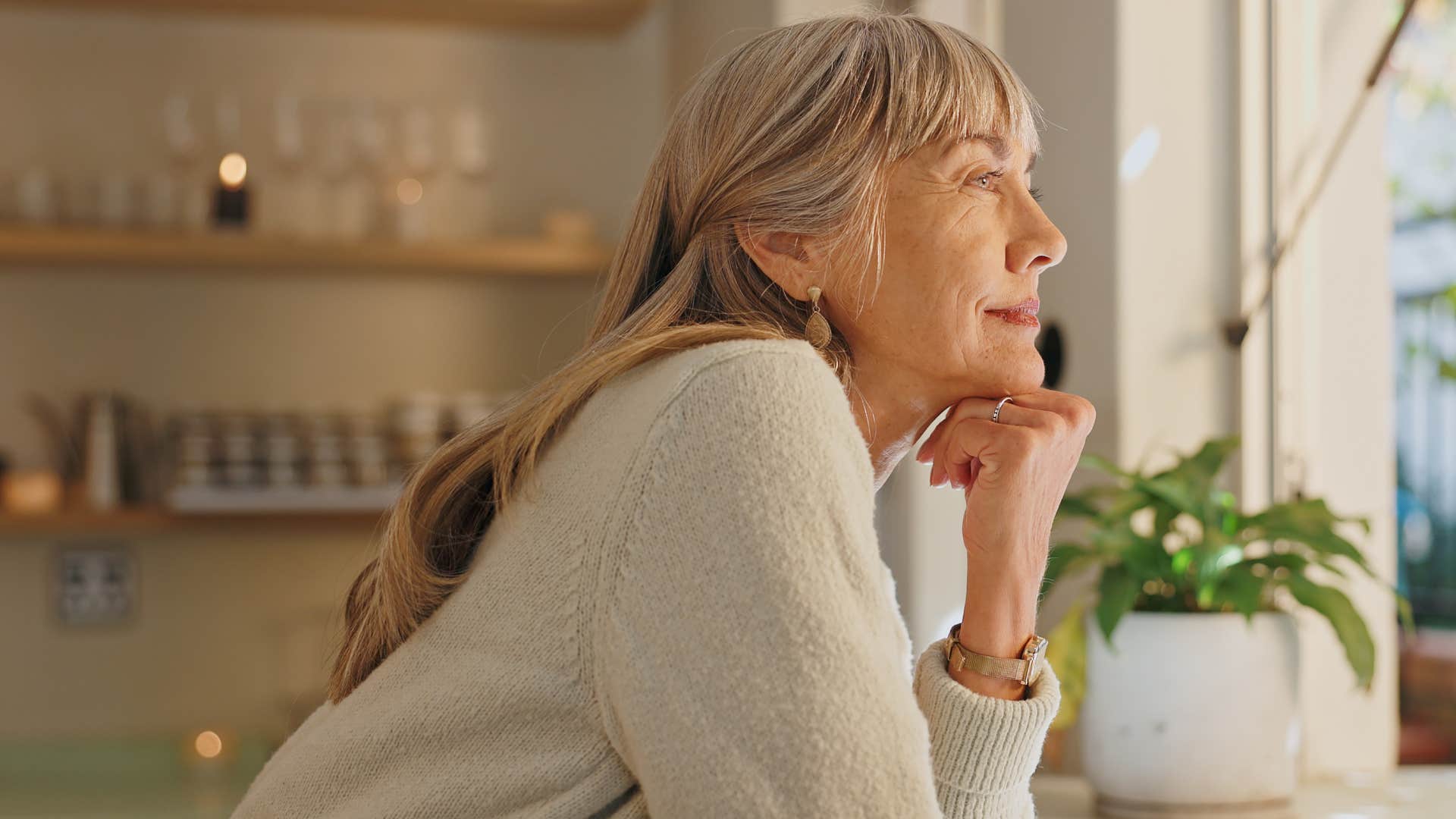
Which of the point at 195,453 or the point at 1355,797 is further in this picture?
the point at 195,453

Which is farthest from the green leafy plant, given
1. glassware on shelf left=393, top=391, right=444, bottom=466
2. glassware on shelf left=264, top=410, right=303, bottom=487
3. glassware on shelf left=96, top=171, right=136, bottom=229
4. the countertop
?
glassware on shelf left=96, top=171, right=136, bottom=229

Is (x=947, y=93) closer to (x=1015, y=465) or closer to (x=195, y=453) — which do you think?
(x=1015, y=465)

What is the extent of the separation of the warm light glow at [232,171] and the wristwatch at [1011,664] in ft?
7.07

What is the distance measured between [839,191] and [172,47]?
2.36 metres

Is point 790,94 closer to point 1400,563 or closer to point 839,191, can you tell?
point 839,191

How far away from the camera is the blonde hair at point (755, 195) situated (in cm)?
87

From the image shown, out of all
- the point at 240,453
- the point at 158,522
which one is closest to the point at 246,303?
the point at 240,453

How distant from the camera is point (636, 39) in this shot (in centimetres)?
306

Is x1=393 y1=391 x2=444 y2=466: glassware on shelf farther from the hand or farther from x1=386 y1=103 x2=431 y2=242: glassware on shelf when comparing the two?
the hand

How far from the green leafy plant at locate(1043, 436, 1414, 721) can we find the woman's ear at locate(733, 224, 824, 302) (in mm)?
513

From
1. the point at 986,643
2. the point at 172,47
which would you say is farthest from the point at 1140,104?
the point at 172,47

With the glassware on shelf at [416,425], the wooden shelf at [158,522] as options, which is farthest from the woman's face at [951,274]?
the glassware on shelf at [416,425]

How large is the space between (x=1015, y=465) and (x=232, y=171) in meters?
2.12

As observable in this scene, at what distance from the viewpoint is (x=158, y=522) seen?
264 cm
